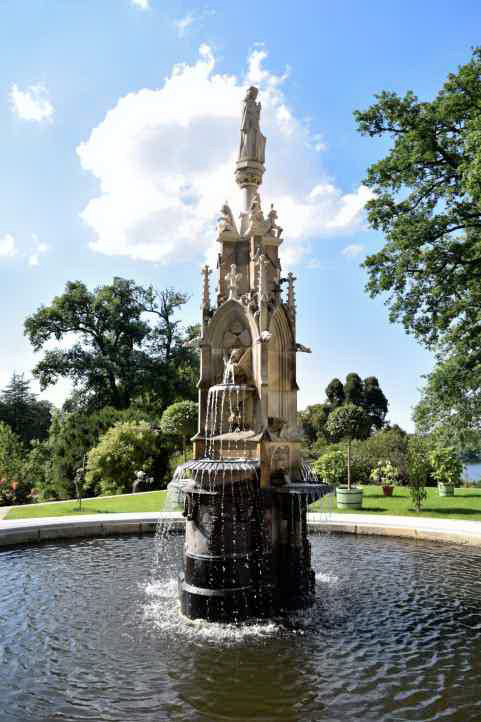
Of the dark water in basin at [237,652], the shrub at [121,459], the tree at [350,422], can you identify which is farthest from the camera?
the shrub at [121,459]

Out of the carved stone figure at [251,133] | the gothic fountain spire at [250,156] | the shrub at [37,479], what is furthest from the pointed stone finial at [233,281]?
the shrub at [37,479]

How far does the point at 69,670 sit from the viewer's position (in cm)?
594

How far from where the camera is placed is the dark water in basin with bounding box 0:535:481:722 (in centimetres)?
511

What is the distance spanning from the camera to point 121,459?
24.4 m

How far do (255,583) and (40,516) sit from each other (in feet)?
32.0

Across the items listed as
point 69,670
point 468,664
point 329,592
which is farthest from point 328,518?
point 69,670

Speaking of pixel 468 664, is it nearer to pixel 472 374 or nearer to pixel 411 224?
pixel 472 374

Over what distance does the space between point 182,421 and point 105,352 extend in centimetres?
1317

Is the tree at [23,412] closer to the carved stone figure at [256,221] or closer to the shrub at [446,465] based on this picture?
the shrub at [446,465]

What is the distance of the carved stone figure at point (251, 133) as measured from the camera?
9.80 meters

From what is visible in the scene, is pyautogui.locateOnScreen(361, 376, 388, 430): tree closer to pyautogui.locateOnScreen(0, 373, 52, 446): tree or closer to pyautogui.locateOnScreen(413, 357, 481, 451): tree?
pyautogui.locateOnScreen(0, 373, 52, 446): tree

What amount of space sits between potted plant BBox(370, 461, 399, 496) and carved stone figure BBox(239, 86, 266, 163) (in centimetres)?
1550

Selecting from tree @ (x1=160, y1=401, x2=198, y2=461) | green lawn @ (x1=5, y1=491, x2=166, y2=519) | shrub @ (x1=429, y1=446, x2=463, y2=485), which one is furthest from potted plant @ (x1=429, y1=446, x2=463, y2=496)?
tree @ (x1=160, y1=401, x2=198, y2=461)

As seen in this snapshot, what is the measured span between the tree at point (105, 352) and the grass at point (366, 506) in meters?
16.3
